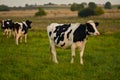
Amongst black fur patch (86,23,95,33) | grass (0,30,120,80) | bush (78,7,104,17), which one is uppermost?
black fur patch (86,23,95,33)

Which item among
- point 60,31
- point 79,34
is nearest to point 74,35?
point 79,34

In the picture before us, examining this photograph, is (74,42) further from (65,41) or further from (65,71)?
(65,71)

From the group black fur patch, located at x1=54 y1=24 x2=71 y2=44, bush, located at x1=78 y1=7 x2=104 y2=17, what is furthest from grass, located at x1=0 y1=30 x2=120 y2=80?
bush, located at x1=78 y1=7 x2=104 y2=17

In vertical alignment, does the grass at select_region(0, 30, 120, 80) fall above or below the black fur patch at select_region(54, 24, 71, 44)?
below

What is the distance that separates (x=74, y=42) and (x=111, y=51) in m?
4.88

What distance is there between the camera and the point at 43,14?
8638 cm

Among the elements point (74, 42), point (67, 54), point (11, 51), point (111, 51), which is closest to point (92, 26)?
point (74, 42)

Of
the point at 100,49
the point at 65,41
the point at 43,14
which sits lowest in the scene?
the point at 43,14

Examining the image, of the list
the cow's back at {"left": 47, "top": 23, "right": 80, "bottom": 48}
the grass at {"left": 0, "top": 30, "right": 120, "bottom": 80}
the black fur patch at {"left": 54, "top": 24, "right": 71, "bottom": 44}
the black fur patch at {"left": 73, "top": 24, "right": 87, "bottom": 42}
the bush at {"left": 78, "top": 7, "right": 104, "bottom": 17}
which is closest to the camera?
the grass at {"left": 0, "top": 30, "right": 120, "bottom": 80}

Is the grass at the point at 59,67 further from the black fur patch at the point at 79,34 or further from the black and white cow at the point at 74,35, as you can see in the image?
the black fur patch at the point at 79,34

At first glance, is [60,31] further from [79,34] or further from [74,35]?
[79,34]

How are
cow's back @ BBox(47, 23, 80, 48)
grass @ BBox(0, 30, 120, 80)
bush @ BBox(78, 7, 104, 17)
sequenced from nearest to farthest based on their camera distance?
grass @ BBox(0, 30, 120, 80) → cow's back @ BBox(47, 23, 80, 48) → bush @ BBox(78, 7, 104, 17)

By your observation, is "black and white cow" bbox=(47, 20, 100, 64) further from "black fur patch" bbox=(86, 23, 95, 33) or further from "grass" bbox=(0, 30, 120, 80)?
"grass" bbox=(0, 30, 120, 80)

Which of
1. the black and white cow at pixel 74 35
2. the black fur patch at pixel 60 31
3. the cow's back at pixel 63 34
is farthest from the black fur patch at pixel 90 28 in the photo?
the black fur patch at pixel 60 31
